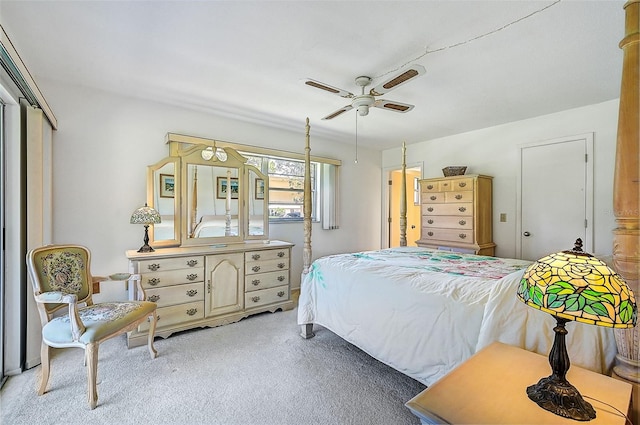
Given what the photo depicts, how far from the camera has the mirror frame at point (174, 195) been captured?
10.2 ft

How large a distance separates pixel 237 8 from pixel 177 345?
8.73ft

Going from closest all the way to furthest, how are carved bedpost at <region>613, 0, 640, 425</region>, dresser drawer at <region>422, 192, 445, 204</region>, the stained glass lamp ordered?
the stained glass lamp, carved bedpost at <region>613, 0, 640, 425</region>, dresser drawer at <region>422, 192, 445, 204</region>

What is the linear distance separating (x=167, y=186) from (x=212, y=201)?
0.49 m

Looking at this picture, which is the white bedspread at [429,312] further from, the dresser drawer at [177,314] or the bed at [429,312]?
the dresser drawer at [177,314]

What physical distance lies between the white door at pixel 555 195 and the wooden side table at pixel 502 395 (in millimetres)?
2997

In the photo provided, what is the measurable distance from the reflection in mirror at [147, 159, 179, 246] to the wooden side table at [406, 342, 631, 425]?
2.94 metres

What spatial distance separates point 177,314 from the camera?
2811 mm

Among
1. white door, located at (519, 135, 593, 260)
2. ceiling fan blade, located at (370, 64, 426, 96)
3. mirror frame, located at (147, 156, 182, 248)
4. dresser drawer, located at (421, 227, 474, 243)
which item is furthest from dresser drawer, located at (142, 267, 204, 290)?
white door, located at (519, 135, 593, 260)

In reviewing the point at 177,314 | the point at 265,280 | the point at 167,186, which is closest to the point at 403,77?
the point at 265,280

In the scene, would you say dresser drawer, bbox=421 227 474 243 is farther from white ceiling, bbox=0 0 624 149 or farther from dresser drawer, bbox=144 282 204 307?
dresser drawer, bbox=144 282 204 307

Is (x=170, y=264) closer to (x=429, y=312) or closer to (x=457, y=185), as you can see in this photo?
(x=429, y=312)

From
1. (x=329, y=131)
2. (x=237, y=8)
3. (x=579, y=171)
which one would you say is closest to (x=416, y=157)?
(x=329, y=131)

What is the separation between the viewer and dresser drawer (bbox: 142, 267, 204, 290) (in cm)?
266

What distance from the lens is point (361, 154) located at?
523 cm
